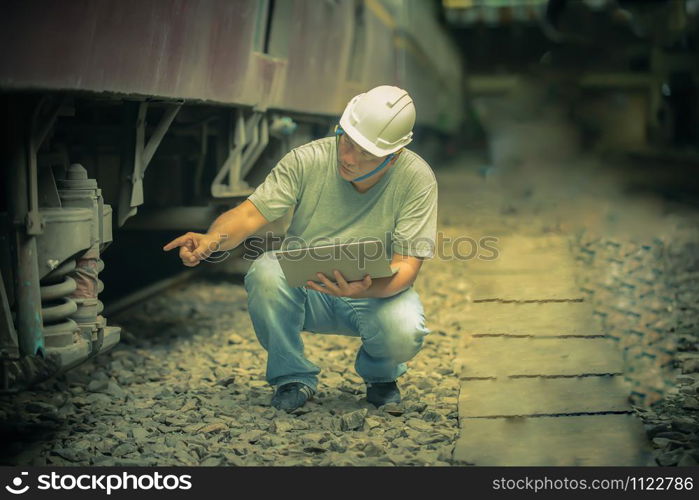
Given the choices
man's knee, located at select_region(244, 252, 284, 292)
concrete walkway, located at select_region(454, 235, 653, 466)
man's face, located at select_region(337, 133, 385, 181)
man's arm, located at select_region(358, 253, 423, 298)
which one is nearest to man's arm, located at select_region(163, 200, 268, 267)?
man's knee, located at select_region(244, 252, 284, 292)

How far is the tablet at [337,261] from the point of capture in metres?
3.27

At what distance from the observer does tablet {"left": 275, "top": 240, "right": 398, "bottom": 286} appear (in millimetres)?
3268

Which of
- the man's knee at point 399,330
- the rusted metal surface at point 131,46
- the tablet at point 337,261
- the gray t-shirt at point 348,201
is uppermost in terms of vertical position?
the rusted metal surface at point 131,46

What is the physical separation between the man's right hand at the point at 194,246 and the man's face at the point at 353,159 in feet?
1.79

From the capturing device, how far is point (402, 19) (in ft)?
35.4

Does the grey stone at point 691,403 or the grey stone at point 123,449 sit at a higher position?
the grey stone at point 691,403

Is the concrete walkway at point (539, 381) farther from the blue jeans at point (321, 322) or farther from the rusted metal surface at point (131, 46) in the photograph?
the rusted metal surface at point (131, 46)

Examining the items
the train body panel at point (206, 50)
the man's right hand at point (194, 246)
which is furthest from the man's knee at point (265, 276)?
the train body panel at point (206, 50)

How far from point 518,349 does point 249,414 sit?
148cm

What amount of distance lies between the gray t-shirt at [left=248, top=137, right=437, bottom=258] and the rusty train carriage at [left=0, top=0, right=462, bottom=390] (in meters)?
0.65

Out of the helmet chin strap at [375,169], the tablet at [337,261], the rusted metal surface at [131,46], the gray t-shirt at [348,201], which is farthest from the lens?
the gray t-shirt at [348,201]

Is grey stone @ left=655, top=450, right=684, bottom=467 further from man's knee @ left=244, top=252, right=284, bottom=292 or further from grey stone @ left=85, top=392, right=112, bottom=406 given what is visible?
grey stone @ left=85, top=392, right=112, bottom=406

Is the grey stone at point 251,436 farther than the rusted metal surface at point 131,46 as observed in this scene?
Yes
